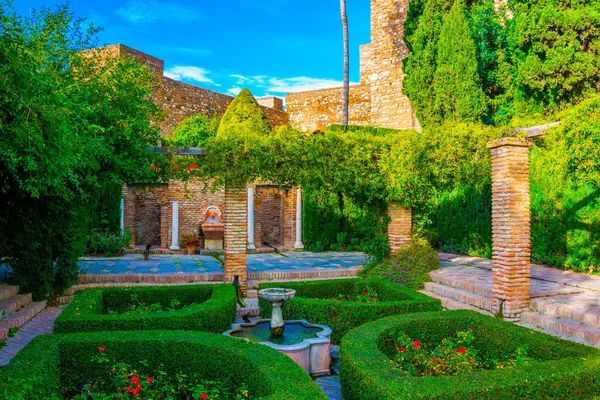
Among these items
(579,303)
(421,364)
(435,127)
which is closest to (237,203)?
(435,127)

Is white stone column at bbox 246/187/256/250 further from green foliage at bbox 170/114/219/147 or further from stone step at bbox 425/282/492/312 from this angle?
stone step at bbox 425/282/492/312

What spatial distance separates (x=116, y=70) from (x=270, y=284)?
15.3 feet

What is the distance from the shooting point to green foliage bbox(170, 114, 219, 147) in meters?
18.6

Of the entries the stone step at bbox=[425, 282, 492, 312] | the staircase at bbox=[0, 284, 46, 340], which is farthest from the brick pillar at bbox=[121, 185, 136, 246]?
the stone step at bbox=[425, 282, 492, 312]

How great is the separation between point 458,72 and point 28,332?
13.8 metres

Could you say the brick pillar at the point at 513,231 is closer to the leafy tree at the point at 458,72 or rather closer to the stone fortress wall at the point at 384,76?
the leafy tree at the point at 458,72

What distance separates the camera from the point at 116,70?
332 inches

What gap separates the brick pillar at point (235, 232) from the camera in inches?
353

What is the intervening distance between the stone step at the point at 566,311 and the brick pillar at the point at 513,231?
0.59ft

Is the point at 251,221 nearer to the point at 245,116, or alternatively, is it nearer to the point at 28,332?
the point at 245,116

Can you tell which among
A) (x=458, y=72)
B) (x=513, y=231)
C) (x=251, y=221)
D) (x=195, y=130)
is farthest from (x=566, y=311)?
(x=195, y=130)

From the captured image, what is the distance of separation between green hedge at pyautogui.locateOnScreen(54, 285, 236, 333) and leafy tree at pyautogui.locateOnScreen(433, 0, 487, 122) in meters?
11.0

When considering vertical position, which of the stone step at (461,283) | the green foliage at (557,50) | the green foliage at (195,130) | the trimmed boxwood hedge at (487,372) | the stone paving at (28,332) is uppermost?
the green foliage at (557,50)

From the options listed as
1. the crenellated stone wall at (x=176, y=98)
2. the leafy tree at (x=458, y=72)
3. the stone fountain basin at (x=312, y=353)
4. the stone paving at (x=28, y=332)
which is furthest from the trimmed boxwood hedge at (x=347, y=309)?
the crenellated stone wall at (x=176, y=98)
